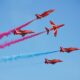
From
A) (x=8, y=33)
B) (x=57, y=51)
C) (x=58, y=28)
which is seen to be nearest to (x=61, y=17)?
(x=58, y=28)

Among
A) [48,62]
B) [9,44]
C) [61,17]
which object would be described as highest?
[61,17]

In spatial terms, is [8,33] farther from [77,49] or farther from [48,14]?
[77,49]

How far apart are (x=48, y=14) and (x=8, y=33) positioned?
0.57 meters

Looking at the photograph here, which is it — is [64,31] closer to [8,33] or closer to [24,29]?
[24,29]

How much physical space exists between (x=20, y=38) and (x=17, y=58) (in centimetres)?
25

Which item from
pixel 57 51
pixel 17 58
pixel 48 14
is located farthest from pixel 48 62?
pixel 48 14

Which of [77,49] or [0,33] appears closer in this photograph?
[0,33]

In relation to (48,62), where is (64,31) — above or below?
above

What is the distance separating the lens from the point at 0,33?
3.05 m

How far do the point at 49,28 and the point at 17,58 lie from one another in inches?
→ 22.3

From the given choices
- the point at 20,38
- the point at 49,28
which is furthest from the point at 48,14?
the point at 20,38

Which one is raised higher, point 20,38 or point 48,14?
point 48,14

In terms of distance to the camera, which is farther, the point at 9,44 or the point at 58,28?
the point at 58,28

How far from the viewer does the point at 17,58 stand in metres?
3.10
